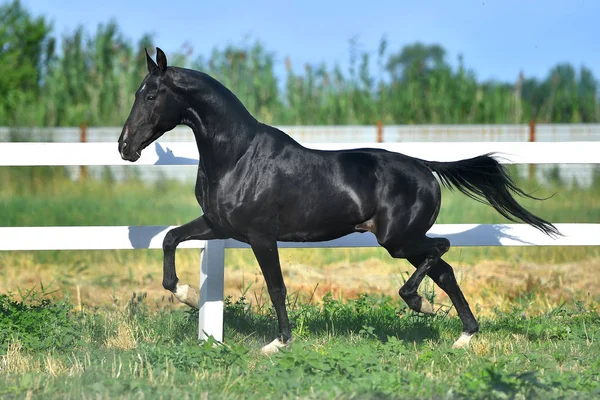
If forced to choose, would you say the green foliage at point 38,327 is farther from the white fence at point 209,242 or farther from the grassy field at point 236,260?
the grassy field at point 236,260

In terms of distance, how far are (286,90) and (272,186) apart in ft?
47.4

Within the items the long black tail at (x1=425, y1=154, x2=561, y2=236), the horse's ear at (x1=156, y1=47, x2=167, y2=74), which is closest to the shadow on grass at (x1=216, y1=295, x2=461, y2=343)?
the long black tail at (x1=425, y1=154, x2=561, y2=236)

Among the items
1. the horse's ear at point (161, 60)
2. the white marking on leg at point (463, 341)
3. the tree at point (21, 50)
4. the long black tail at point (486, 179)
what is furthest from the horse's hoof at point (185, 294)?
the tree at point (21, 50)

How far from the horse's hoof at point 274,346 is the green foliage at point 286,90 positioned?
43.9ft

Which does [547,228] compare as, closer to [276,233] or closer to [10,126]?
[276,233]

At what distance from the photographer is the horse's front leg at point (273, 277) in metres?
5.14

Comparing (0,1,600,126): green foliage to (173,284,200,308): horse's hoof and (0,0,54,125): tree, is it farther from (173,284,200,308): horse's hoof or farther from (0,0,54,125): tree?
(173,284,200,308): horse's hoof

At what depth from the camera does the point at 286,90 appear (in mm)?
19375

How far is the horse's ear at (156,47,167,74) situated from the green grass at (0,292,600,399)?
1722mm

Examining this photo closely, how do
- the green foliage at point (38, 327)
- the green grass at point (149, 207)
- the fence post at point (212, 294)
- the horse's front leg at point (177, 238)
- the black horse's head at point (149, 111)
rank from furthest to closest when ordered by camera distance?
the green grass at point (149, 207), the fence post at point (212, 294), the horse's front leg at point (177, 238), the green foliage at point (38, 327), the black horse's head at point (149, 111)

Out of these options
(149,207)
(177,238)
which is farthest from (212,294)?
(149,207)

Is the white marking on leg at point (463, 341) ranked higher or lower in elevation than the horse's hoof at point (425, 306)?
lower

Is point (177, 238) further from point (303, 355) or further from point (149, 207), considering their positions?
point (149, 207)

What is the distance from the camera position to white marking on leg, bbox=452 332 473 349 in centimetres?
534
